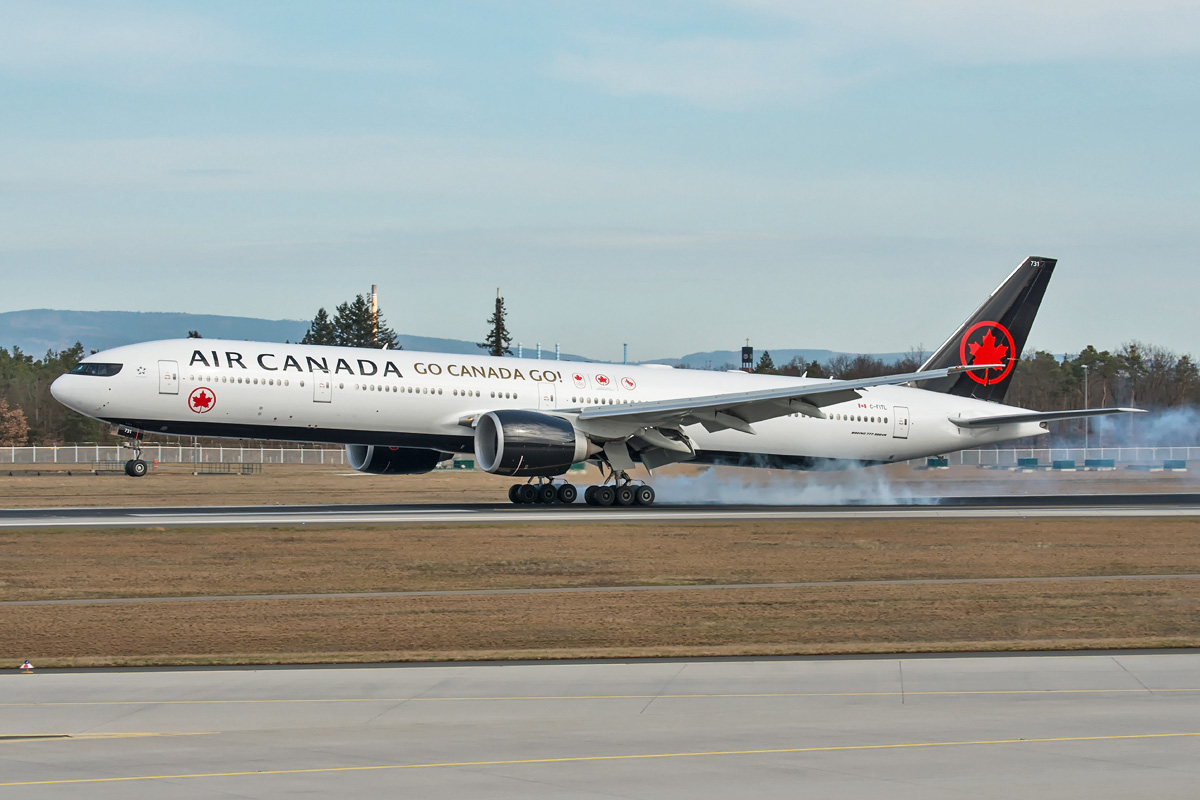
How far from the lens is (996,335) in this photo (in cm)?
4625

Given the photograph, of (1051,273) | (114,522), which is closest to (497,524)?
(114,522)

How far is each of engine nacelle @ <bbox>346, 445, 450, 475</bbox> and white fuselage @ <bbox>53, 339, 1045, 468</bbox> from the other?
278cm

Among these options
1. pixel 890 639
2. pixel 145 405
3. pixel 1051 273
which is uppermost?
pixel 1051 273

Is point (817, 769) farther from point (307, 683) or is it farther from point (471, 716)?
point (307, 683)

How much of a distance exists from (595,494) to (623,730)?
90.7 ft

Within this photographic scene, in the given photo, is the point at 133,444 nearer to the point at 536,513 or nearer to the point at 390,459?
the point at 390,459

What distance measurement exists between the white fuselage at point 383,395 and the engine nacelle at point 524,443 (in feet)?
6.15

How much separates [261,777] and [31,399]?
450ft

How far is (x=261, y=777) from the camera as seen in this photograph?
920 cm

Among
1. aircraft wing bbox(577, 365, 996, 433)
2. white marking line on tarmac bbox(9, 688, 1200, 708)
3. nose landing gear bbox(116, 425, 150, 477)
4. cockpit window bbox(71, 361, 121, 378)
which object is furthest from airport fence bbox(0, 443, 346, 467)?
white marking line on tarmac bbox(9, 688, 1200, 708)

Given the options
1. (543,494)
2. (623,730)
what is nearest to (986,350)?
(543,494)

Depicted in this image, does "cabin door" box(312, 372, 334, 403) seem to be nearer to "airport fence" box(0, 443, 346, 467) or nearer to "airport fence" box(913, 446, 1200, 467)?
"airport fence" box(0, 443, 346, 467)

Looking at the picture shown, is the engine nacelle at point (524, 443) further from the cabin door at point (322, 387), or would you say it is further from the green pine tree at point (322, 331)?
the green pine tree at point (322, 331)

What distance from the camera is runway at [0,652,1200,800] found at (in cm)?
900
